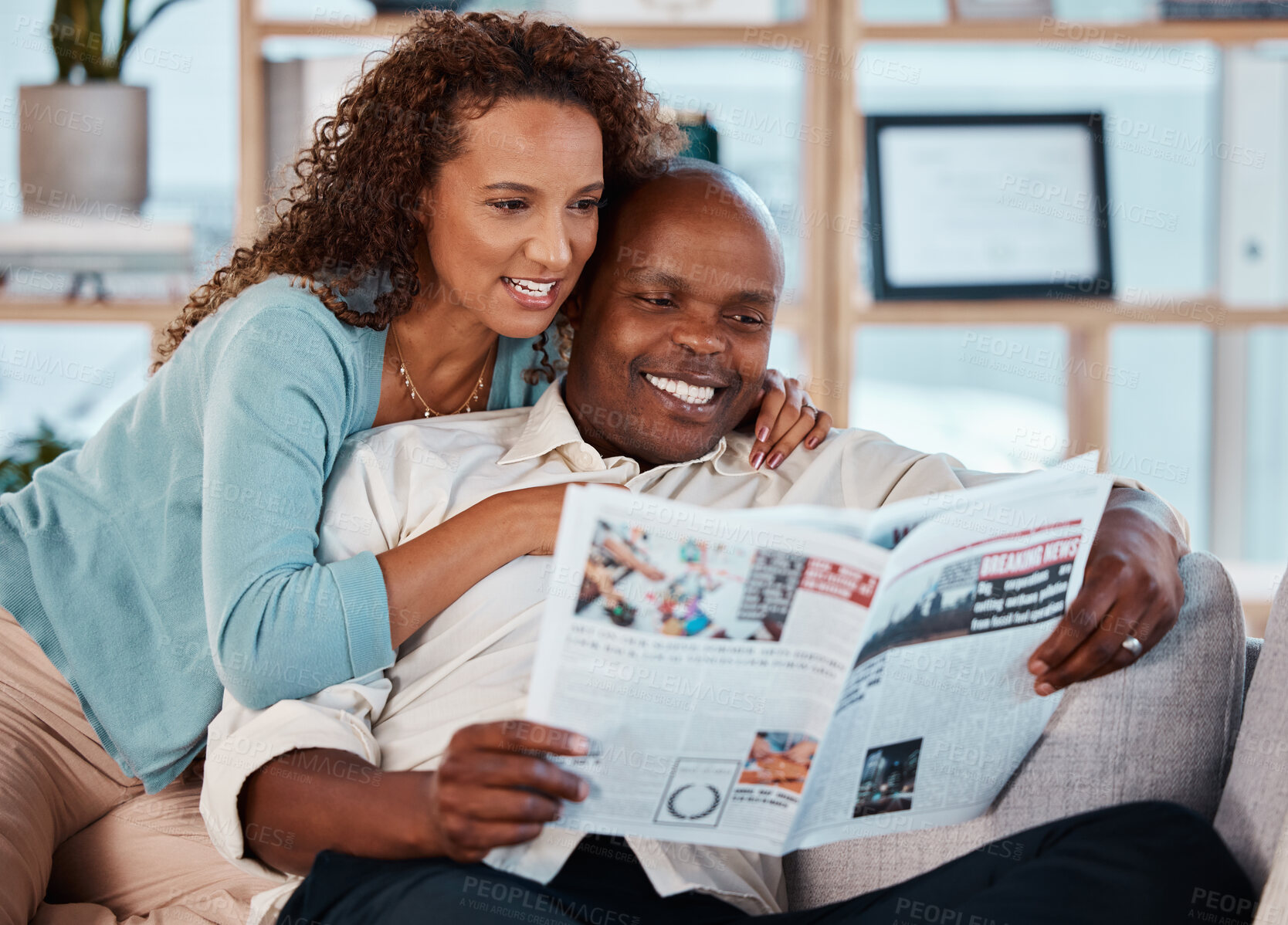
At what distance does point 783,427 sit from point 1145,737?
0.54 meters

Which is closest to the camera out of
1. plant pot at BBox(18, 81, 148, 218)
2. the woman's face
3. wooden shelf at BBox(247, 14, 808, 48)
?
the woman's face

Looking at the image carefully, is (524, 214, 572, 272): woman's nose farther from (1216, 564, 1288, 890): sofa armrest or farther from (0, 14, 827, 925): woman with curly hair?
(1216, 564, 1288, 890): sofa armrest

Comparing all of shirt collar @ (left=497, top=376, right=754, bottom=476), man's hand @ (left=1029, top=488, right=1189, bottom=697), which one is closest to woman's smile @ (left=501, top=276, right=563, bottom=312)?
shirt collar @ (left=497, top=376, right=754, bottom=476)

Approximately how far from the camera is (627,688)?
895 millimetres

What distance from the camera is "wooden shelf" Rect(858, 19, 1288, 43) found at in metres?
2.82

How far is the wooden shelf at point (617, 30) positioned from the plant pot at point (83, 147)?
1.20 feet

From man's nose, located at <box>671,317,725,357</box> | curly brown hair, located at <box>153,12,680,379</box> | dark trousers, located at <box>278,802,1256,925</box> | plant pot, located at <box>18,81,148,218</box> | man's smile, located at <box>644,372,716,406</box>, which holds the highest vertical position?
plant pot, located at <box>18,81,148,218</box>

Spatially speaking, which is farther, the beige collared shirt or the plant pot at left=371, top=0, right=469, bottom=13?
the plant pot at left=371, top=0, right=469, bottom=13

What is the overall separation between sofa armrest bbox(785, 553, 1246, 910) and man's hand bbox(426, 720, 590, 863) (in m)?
0.47

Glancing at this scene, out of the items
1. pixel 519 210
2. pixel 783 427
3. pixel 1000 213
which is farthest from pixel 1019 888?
pixel 1000 213

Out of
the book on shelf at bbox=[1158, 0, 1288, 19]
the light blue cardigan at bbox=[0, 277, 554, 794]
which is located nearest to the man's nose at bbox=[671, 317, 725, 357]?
the light blue cardigan at bbox=[0, 277, 554, 794]

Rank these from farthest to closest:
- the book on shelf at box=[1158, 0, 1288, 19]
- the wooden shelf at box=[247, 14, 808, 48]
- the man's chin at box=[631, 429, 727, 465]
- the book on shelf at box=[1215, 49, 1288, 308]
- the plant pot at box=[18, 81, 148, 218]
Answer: the book on shelf at box=[1215, 49, 1288, 308]
the book on shelf at box=[1158, 0, 1288, 19]
the wooden shelf at box=[247, 14, 808, 48]
the plant pot at box=[18, 81, 148, 218]
the man's chin at box=[631, 429, 727, 465]

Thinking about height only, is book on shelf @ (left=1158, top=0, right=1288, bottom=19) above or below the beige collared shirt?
above

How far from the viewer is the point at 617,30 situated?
2.81 metres
